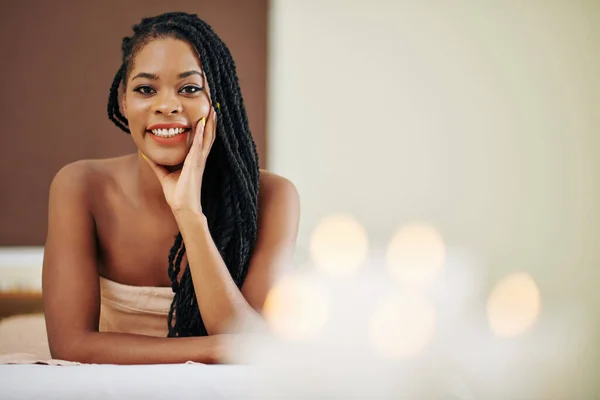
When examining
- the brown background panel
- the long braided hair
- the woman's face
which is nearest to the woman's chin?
the woman's face

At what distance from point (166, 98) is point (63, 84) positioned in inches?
78.3

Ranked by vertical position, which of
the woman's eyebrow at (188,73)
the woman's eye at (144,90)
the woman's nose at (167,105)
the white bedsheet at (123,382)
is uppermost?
the woman's eyebrow at (188,73)

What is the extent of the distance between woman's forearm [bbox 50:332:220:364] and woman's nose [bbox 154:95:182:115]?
478 mm

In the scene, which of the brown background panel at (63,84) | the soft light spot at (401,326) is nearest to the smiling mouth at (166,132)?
the soft light spot at (401,326)

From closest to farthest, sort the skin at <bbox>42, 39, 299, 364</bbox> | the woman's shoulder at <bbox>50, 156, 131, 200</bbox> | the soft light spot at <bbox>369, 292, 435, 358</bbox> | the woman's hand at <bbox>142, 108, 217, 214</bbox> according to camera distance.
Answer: the soft light spot at <bbox>369, 292, 435, 358</bbox> → the skin at <bbox>42, 39, 299, 364</bbox> → the woman's hand at <bbox>142, 108, 217, 214</bbox> → the woman's shoulder at <bbox>50, 156, 131, 200</bbox>

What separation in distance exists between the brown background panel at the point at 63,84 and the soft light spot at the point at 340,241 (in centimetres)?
49

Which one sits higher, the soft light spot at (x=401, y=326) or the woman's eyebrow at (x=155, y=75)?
the woman's eyebrow at (x=155, y=75)

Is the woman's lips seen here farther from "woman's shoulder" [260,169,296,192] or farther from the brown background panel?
the brown background panel

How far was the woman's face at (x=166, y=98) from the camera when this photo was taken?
1.30 metres

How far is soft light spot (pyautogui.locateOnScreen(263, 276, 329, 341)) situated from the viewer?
1134 millimetres

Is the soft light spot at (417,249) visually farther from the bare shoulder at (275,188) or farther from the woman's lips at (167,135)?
the woman's lips at (167,135)

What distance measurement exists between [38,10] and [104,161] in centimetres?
186

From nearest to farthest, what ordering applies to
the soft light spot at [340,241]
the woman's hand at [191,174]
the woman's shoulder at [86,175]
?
the woman's hand at [191,174]
the woman's shoulder at [86,175]
the soft light spot at [340,241]

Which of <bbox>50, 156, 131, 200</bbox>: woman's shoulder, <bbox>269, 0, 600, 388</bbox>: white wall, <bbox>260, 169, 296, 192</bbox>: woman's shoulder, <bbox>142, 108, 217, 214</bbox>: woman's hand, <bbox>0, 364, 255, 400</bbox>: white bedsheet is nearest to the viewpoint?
<bbox>0, 364, 255, 400</bbox>: white bedsheet
